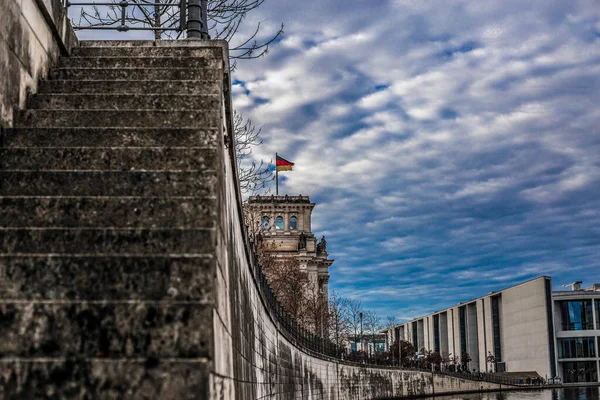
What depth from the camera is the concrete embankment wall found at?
540 cm

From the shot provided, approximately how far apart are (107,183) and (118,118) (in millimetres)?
1562

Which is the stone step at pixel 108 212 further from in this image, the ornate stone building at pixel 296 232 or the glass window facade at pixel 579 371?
the glass window facade at pixel 579 371

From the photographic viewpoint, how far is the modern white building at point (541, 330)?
98.6 meters

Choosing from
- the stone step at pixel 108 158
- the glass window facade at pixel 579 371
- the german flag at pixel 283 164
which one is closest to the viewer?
the stone step at pixel 108 158

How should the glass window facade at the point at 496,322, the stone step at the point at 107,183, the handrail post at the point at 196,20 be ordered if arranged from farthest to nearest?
the glass window facade at the point at 496,322
the handrail post at the point at 196,20
the stone step at the point at 107,183

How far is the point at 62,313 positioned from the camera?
13.8 ft

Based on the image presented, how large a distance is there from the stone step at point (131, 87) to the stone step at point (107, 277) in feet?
11.9

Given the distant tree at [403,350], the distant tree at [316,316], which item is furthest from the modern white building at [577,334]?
the distant tree at [316,316]

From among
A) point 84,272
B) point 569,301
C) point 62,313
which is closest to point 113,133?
point 84,272

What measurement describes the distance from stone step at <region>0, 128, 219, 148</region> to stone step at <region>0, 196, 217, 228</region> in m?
1.16

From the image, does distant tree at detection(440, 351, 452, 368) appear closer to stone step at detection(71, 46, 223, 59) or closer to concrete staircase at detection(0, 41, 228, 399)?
stone step at detection(71, 46, 223, 59)

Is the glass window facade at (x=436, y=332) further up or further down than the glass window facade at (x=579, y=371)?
further up

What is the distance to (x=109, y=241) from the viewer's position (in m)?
4.89

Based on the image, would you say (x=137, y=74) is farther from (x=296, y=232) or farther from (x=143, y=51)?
(x=296, y=232)
